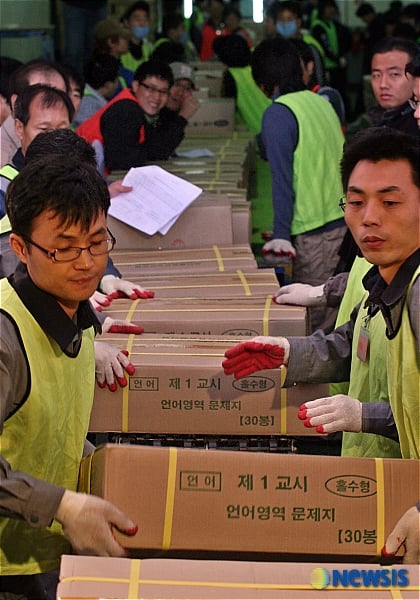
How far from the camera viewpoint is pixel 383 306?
7.11 feet

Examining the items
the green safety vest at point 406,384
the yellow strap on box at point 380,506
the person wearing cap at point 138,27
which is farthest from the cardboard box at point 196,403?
the person wearing cap at point 138,27

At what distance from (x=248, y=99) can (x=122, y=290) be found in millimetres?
5368

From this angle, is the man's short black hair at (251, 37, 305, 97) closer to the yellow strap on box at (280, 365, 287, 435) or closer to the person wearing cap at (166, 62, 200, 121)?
the person wearing cap at (166, 62, 200, 121)

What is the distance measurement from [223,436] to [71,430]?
2.03ft

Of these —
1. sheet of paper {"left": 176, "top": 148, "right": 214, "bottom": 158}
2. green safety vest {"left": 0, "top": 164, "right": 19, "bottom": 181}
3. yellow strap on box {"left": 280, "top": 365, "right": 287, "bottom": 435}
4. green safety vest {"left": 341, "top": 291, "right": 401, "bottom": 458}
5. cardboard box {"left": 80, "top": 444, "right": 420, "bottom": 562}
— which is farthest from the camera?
sheet of paper {"left": 176, "top": 148, "right": 214, "bottom": 158}

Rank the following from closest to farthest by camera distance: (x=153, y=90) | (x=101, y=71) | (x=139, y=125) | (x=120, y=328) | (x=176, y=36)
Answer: (x=120, y=328), (x=139, y=125), (x=153, y=90), (x=101, y=71), (x=176, y=36)

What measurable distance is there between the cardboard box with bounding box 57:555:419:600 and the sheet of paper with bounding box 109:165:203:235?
2.73 metres

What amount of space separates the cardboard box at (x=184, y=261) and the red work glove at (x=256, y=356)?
1.12 meters

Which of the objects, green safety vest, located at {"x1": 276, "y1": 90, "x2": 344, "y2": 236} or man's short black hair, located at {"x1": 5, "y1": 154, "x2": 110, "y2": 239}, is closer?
man's short black hair, located at {"x1": 5, "y1": 154, "x2": 110, "y2": 239}

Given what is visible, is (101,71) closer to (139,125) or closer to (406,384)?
(139,125)

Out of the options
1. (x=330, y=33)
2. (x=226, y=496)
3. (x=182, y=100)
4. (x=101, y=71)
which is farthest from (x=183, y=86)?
(x=330, y=33)

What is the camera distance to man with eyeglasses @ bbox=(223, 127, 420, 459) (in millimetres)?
2152

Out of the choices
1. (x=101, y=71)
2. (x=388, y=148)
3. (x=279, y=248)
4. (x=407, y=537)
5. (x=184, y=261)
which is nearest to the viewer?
(x=407, y=537)

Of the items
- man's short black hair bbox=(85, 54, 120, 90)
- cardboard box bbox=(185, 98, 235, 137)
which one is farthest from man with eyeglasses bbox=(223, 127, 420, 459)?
cardboard box bbox=(185, 98, 235, 137)
